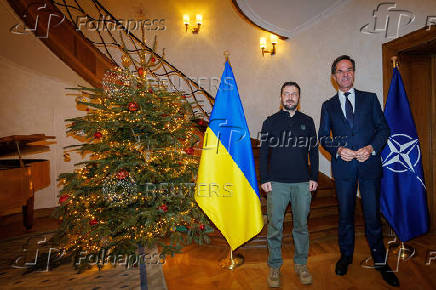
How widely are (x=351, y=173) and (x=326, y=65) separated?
2543 mm

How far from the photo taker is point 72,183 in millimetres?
2463

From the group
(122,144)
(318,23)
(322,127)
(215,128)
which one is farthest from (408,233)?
(318,23)

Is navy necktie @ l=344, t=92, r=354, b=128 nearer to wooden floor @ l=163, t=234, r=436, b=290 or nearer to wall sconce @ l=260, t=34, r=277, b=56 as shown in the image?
wooden floor @ l=163, t=234, r=436, b=290

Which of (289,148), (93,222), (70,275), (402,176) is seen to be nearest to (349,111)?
(289,148)

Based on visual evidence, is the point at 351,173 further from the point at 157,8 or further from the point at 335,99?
the point at 157,8

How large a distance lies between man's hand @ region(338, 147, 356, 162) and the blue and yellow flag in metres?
0.79

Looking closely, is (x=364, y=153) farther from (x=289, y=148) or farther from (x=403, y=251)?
(x=403, y=251)

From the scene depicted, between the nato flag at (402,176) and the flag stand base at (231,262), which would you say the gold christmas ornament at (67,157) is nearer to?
the flag stand base at (231,262)

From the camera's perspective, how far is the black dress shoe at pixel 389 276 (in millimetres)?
1992

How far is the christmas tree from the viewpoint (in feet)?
7.93

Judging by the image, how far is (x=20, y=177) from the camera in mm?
3062

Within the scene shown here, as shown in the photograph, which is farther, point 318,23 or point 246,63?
point 246,63

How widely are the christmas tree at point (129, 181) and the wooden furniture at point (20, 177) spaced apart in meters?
0.92

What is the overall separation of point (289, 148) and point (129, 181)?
1.62 meters
